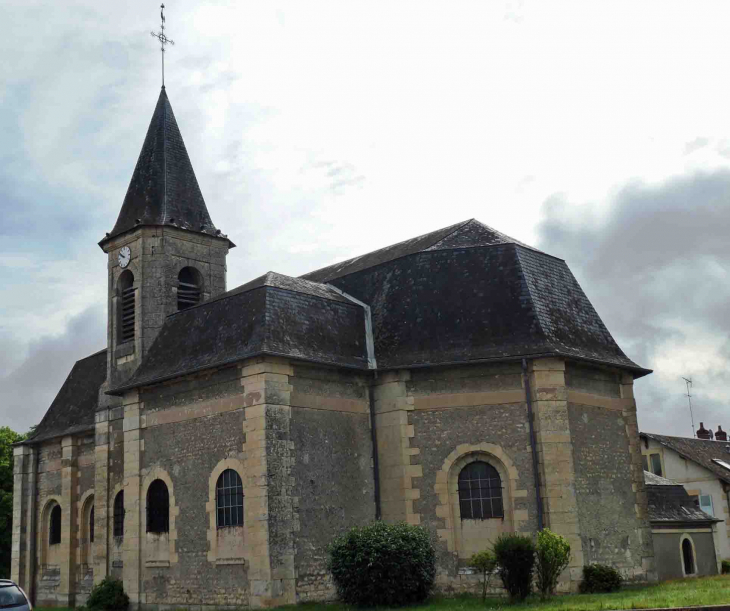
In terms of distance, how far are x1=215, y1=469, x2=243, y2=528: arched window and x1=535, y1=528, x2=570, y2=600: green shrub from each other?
7.23 meters

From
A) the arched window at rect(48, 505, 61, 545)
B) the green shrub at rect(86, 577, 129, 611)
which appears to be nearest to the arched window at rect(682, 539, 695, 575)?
the green shrub at rect(86, 577, 129, 611)

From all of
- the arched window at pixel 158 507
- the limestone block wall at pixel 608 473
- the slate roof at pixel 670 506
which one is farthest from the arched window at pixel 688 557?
the arched window at pixel 158 507

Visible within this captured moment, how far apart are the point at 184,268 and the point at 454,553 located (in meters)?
13.8

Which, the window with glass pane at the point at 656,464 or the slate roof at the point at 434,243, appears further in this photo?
the window with glass pane at the point at 656,464

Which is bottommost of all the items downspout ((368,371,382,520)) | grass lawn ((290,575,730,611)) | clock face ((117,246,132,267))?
grass lawn ((290,575,730,611))

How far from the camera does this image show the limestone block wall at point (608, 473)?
21.9 m

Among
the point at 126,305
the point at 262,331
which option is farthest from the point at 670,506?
the point at 126,305

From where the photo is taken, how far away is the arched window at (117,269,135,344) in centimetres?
2894

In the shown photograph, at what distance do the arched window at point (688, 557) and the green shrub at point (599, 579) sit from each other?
8.08 metres

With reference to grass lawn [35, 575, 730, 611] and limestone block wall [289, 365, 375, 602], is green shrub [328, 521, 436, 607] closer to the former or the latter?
grass lawn [35, 575, 730, 611]

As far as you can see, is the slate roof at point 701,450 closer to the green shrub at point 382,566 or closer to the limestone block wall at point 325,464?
the limestone block wall at point 325,464

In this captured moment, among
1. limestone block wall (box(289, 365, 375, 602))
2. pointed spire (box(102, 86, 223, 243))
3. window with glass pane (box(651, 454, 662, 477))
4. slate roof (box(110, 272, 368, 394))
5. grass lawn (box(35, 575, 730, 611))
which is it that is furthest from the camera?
window with glass pane (box(651, 454, 662, 477))

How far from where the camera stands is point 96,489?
2927cm

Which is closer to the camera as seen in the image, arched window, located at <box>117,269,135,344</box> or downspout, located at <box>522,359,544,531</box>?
downspout, located at <box>522,359,544,531</box>
